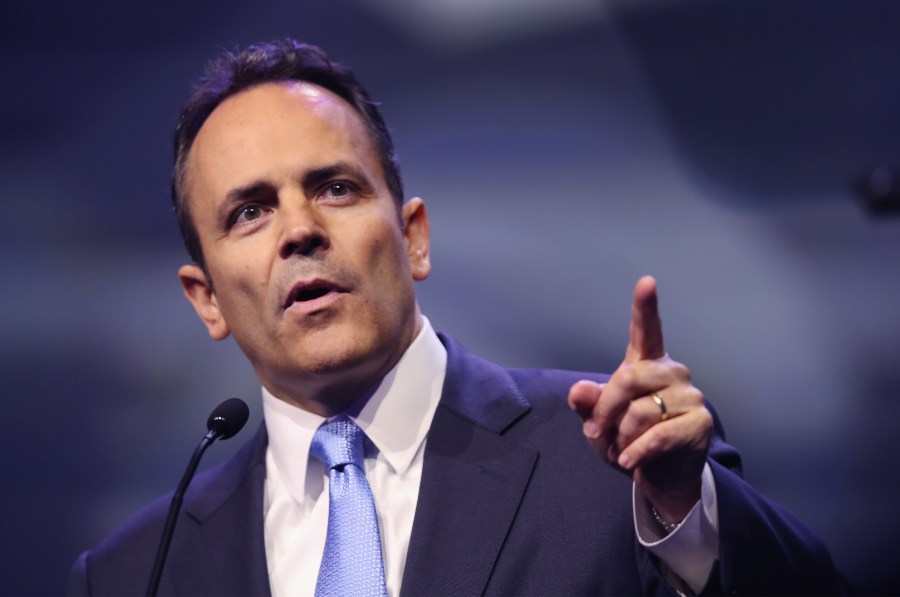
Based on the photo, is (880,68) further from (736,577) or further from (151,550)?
(151,550)

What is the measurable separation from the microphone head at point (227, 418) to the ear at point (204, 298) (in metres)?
0.52

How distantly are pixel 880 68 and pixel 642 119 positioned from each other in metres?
0.61

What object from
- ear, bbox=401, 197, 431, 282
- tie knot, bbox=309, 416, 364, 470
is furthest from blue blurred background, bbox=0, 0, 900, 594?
tie knot, bbox=309, 416, 364, 470

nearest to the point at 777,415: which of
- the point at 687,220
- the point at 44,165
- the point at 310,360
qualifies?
the point at 687,220

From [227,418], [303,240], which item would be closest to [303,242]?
[303,240]

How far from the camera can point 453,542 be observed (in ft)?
5.65

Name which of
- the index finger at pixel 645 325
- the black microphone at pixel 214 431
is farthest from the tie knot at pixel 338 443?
the index finger at pixel 645 325

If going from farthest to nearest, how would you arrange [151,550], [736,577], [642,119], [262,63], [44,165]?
[44,165], [642,119], [262,63], [151,550], [736,577]

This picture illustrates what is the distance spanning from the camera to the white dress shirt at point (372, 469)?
6.05 ft

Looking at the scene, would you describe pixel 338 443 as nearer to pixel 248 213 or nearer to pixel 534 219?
pixel 248 213

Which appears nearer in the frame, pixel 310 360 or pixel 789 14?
pixel 310 360

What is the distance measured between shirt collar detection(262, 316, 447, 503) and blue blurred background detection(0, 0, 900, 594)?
602 mm

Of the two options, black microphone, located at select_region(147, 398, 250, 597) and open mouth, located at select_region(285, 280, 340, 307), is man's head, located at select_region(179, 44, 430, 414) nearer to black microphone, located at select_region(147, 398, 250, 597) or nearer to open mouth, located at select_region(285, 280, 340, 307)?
open mouth, located at select_region(285, 280, 340, 307)

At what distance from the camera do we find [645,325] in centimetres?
135
